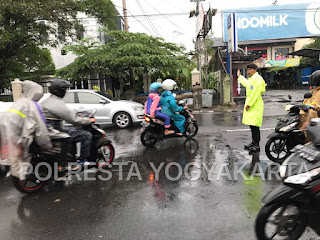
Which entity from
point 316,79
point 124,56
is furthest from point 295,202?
point 124,56

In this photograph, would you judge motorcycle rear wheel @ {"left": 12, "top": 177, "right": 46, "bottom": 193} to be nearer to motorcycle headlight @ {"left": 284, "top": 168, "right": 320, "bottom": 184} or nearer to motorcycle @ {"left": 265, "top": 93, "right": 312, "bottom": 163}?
motorcycle headlight @ {"left": 284, "top": 168, "right": 320, "bottom": 184}

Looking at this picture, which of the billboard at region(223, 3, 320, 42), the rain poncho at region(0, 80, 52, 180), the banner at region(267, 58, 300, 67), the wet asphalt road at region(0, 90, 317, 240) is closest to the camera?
the wet asphalt road at region(0, 90, 317, 240)

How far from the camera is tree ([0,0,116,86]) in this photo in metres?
11.2

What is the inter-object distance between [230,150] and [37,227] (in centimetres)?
425

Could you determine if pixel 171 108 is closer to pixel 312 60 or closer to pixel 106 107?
pixel 106 107

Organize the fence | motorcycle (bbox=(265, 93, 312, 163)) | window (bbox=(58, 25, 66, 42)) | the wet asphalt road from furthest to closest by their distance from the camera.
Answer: the fence, window (bbox=(58, 25, 66, 42)), motorcycle (bbox=(265, 93, 312, 163)), the wet asphalt road

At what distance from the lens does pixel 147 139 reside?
21.7 ft

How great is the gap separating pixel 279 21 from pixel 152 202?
1646 centimetres

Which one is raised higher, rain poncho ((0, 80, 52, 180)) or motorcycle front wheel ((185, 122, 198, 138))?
rain poncho ((0, 80, 52, 180))

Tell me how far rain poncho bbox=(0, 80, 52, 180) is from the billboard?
49.7 feet

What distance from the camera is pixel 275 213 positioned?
2564 millimetres

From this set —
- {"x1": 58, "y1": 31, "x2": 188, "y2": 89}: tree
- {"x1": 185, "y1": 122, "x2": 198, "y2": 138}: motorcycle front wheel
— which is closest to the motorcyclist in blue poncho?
{"x1": 185, "y1": 122, "x2": 198, "y2": 138}: motorcycle front wheel

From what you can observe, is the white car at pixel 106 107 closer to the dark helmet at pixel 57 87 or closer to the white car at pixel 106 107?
the white car at pixel 106 107

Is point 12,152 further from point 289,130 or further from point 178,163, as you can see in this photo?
point 289,130
